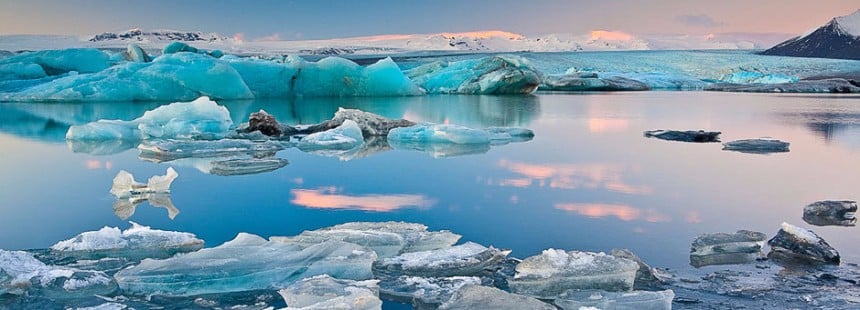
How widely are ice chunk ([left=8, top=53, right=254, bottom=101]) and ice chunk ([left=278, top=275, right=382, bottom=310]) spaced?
38.9 feet

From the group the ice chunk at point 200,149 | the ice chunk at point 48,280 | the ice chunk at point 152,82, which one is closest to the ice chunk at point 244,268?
the ice chunk at point 48,280

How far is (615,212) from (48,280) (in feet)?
7.15

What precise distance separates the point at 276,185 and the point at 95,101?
36.2ft

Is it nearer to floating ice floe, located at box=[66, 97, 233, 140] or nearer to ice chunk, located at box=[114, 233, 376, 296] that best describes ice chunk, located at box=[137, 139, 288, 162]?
floating ice floe, located at box=[66, 97, 233, 140]

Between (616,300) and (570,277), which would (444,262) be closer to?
(570,277)

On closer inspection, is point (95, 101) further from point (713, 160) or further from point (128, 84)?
point (713, 160)

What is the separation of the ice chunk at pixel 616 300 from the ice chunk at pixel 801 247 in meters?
0.73

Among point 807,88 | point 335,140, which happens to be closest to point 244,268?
point 335,140

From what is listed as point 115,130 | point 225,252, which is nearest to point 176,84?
point 115,130

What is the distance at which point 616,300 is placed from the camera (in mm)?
1934

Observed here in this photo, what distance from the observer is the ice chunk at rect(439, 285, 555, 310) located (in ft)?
6.05

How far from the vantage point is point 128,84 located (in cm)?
1301

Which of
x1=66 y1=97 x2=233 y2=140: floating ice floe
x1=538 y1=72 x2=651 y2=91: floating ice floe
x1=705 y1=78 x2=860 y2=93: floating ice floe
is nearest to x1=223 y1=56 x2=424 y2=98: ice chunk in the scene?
x1=66 y1=97 x2=233 y2=140: floating ice floe

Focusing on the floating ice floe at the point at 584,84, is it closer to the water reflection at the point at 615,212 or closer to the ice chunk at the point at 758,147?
the ice chunk at the point at 758,147
